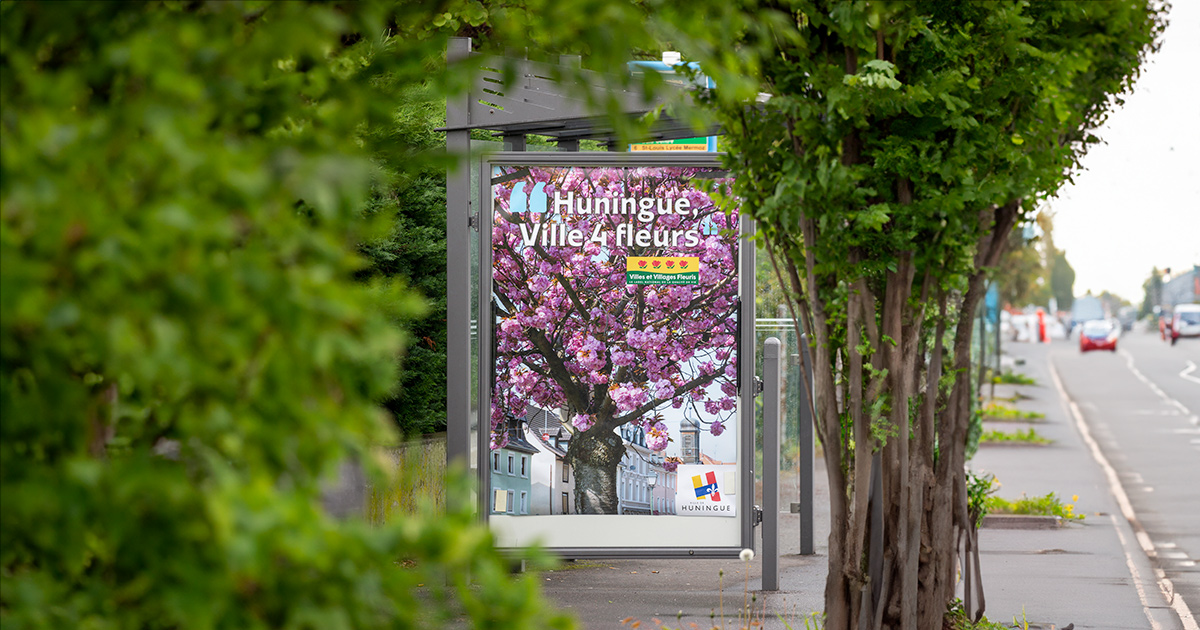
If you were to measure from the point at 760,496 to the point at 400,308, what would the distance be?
579cm

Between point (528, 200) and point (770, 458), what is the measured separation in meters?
2.09

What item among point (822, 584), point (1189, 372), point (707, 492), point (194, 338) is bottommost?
point (1189, 372)

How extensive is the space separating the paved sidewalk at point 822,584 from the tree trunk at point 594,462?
21.6 inches

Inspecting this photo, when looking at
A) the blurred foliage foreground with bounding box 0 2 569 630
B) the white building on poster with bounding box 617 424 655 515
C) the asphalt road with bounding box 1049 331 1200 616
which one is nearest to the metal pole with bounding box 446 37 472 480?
the white building on poster with bounding box 617 424 655 515

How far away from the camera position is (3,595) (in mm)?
1423

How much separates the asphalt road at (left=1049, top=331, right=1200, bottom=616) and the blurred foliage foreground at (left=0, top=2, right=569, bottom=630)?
702 centimetres

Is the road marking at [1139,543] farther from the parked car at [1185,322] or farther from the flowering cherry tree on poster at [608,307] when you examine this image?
the parked car at [1185,322]

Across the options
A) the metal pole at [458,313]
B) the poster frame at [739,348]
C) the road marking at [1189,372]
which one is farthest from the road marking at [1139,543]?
the road marking at [1189,372]

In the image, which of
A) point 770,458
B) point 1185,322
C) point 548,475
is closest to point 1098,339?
point 1185,322

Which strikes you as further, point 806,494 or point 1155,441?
point 1155,441

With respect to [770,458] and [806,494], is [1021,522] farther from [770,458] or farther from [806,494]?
[770,458]

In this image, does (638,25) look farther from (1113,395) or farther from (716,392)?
(1113,395)

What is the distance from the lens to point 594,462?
719cm

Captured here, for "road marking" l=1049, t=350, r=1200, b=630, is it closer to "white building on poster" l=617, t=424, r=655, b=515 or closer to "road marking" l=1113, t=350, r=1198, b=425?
"white building on poster" l=617, t=424, r=655, b=515
